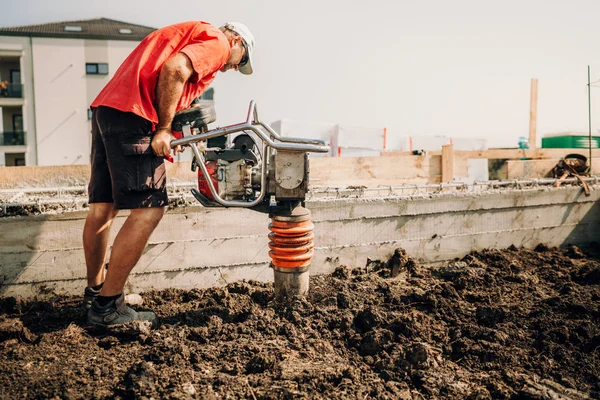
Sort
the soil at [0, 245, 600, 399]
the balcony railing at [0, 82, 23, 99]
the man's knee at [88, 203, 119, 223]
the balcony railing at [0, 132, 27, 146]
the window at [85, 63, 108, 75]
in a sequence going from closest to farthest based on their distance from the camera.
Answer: the soil at [0, 245, 600, 399] < the man's knee at [88, 203, 119, 223] < the balcony railing at [0, 82, 23, 99] < the balcony railing at [0, 132, 27, 146] < the window at [85, 63, 108, 75]

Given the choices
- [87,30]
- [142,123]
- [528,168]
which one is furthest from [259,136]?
[87,30]

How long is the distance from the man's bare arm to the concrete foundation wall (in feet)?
3.12

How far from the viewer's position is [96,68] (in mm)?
29406

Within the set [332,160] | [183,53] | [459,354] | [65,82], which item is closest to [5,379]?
[183,53]

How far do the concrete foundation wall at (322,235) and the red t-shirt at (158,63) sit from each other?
102 centimetres

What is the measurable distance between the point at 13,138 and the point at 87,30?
843cm

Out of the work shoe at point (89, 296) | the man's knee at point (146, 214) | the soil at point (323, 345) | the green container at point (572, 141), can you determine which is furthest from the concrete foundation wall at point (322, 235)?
the green container at point (572, 141)

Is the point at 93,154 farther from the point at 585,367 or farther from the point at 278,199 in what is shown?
the point at 585,367

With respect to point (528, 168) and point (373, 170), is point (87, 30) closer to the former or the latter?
point (373, 170)

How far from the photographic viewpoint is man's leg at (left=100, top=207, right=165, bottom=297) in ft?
7.62

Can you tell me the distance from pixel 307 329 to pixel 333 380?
0.46 metres

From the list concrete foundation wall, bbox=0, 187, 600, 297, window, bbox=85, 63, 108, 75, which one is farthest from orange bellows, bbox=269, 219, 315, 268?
window, bbox=85, 63, 108, 75

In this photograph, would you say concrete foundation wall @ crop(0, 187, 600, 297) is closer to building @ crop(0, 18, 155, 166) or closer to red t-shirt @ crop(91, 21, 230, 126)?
red t-shirt @ crop(91, 21, 230, 126)

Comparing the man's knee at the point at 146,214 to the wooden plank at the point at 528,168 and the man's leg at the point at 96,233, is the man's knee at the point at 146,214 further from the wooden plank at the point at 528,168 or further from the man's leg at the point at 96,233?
the wooden plank at the point at 528,168
